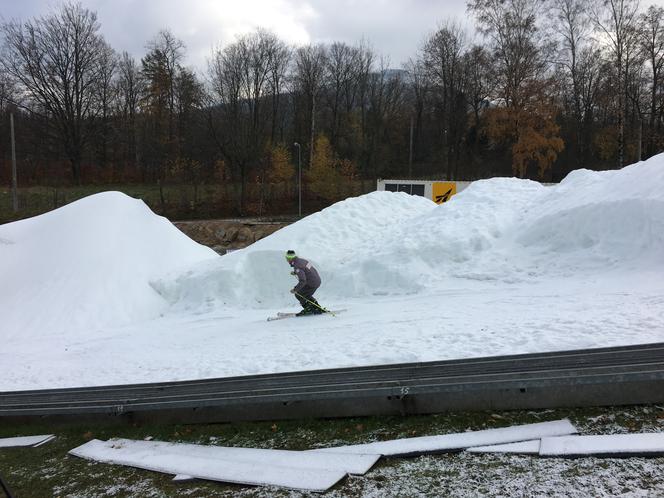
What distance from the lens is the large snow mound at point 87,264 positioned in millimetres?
13789

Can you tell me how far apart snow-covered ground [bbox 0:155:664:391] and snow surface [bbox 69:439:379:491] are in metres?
2.45

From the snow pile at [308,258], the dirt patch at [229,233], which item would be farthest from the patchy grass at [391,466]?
the dirt patch at [229,233]

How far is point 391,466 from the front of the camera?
4082mm

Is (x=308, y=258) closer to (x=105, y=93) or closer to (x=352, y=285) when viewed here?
(x=352, y=285)

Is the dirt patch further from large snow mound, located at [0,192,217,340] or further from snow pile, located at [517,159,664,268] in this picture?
snow pile, located at [517,159,664,268]

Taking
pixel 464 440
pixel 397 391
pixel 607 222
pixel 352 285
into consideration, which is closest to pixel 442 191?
pixel 352 285

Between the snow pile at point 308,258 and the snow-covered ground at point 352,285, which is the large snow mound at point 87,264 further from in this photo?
the snow pile at point 308,258

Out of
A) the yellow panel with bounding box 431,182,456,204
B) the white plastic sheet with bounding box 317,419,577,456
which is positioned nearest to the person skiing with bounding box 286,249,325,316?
the white plastic sheet with bounding box 317,419,577,456

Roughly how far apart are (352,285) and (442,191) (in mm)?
15036

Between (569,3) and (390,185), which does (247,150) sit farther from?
(569,3)

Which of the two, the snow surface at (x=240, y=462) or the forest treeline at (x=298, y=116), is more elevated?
the forest treeline at (x=298, y=116)

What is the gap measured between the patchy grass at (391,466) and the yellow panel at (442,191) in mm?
22608

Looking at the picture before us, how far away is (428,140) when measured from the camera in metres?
68.4

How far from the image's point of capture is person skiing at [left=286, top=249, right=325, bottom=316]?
11.0 metres
